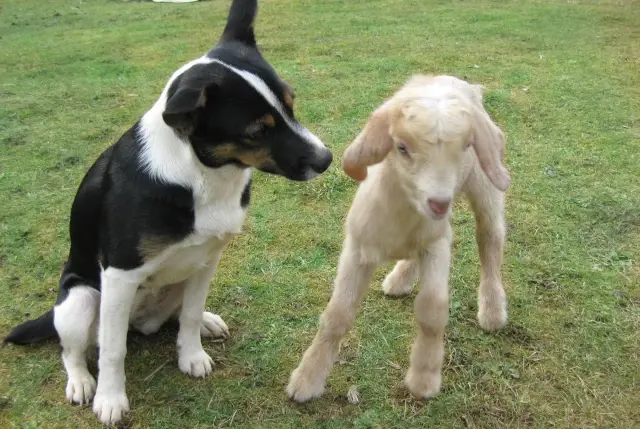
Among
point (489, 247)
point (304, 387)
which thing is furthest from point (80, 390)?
point (489, 247)

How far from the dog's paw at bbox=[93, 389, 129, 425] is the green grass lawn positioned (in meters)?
0.08

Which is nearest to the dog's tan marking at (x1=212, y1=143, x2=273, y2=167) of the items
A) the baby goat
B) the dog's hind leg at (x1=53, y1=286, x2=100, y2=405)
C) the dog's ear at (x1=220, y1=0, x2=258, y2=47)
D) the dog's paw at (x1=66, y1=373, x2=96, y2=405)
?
the baby goat

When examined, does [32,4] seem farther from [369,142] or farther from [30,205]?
[369,142]

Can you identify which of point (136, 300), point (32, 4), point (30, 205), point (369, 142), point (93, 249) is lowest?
point (32, 4)

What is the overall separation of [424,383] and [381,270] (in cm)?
130

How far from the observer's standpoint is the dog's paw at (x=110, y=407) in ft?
10.3

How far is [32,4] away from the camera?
1606 centimetres

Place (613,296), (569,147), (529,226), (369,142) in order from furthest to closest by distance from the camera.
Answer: (569,147), (529,226), (613,296), (369,142)

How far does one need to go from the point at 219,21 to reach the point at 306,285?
9.95 meters

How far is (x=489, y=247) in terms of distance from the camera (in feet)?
12.6

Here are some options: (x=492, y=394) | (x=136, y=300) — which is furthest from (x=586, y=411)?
(x=136, y=300)

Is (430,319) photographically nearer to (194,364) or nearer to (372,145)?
(372,145)

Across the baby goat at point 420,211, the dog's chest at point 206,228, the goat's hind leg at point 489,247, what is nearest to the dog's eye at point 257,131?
the dog's chest at point 206,228

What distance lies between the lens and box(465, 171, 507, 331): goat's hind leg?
3.68m
